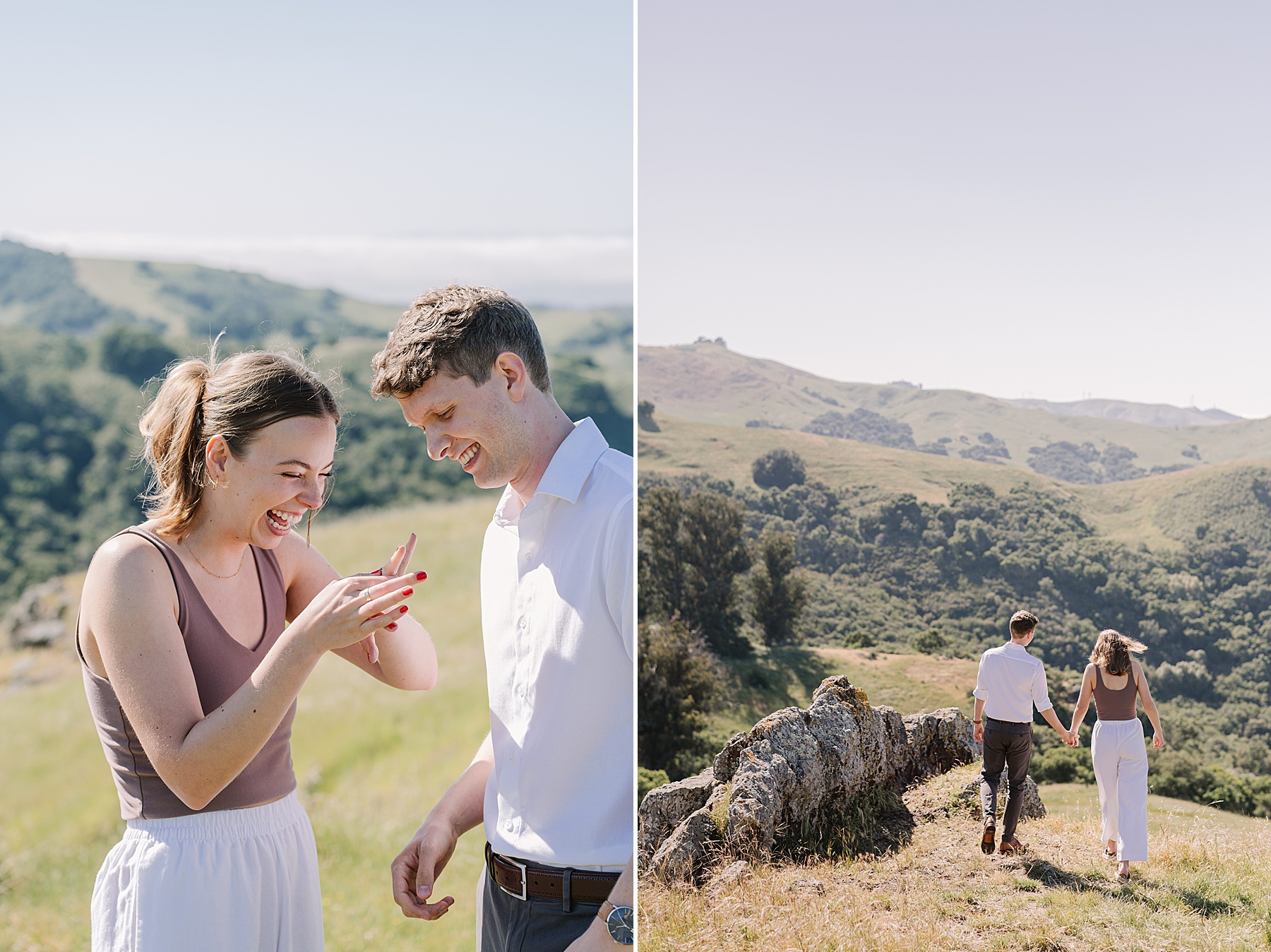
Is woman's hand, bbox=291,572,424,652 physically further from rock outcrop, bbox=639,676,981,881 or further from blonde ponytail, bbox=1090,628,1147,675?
rock outcrop, bbox=639,676,981,881

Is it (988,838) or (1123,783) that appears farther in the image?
(988,838)

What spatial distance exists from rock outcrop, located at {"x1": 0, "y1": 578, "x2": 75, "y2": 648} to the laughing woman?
28489 millimetres

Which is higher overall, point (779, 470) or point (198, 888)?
point (779, 470)

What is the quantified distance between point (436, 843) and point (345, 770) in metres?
14.4

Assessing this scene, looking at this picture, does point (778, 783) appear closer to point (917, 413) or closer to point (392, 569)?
point (392, 569)

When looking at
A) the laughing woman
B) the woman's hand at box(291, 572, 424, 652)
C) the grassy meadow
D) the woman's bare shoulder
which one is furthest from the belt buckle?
the grassy meadow

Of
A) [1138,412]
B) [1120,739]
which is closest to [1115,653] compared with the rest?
[1120,739]

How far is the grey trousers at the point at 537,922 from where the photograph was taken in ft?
6.54

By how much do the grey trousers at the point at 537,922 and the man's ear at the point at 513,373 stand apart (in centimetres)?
107

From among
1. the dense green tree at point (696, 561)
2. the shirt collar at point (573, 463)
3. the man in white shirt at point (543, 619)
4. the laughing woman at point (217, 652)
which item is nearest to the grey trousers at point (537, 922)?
the man in white shirt at point (543, 619)

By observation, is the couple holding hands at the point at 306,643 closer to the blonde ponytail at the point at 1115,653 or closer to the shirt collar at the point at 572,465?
the shirt collar at the point at 572,465

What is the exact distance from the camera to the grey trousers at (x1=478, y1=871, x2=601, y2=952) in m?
1.99

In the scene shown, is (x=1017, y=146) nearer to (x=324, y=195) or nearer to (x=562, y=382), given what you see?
(x=562, y=382)

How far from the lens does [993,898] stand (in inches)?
243
